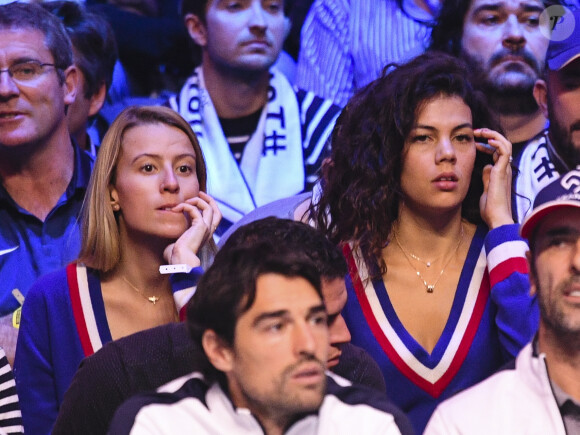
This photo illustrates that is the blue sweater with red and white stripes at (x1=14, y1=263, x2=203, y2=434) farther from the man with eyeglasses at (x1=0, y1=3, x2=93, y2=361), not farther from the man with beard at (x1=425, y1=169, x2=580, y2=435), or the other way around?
the man with beard at (x1=425, y1=169, x2=580, y2=435)

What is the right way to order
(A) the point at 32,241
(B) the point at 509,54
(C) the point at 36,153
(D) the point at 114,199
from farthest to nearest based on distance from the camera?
(B) the point at 509,54
(C) the point at 36,153
(A) the point at 32,241
(D) the point at 114,199

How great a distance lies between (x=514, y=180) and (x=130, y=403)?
1.70 m

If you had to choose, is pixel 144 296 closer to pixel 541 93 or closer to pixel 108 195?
pixel 108 195

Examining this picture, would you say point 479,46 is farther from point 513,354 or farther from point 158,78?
point 513,354

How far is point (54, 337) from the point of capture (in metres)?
2.80

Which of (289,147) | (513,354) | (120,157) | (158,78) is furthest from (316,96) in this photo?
(513,354)

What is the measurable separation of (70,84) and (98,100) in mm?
265

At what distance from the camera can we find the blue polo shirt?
11.0 feet

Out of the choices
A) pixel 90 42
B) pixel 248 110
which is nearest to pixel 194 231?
pixel 248 110

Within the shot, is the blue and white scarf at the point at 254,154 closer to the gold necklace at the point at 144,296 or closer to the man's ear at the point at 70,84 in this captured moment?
the man's ear at the point at 70,84

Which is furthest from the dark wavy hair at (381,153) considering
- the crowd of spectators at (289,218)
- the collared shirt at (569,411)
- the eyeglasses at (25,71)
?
the eyeglasses at (25,71)

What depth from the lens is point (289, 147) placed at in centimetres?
385

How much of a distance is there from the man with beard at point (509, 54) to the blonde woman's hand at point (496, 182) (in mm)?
771

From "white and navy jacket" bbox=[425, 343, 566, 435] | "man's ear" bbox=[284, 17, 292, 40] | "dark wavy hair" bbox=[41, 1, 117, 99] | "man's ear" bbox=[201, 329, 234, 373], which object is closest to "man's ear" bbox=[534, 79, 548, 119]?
"man's ear" bbox=[284, 17, 292, 40]
